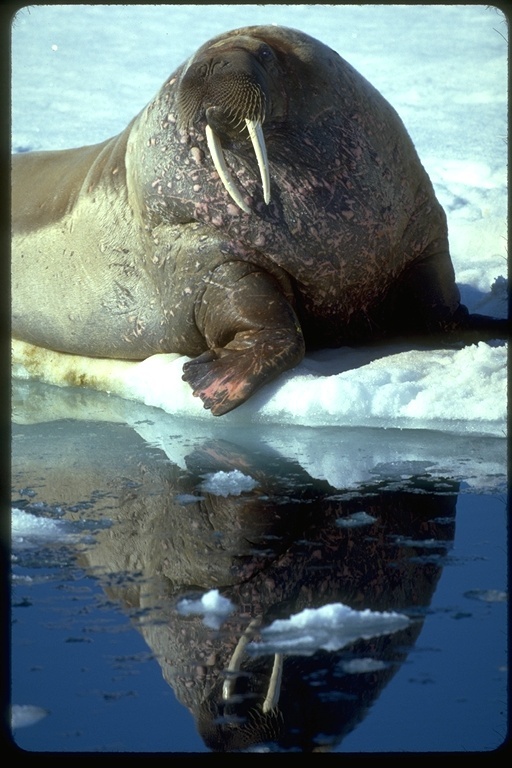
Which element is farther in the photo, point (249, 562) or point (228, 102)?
point (228, 102)

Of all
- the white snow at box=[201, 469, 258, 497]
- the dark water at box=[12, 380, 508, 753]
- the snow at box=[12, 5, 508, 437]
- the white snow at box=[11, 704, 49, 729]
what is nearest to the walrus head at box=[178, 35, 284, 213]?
the snow at box=[12, 5, 508, 437]

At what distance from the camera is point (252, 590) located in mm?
3086

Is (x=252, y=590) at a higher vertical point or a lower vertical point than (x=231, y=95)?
lower

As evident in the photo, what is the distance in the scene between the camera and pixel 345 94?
5207mm

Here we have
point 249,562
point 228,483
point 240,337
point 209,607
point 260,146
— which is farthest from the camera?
point 240,337

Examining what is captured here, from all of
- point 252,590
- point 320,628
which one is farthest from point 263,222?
point 320,628

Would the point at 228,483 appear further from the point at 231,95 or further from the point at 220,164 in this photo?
the point at 231,95

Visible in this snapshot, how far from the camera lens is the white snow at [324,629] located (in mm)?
2742

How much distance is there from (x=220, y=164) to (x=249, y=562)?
2.08 meters

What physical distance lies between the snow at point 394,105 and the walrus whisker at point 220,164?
2.45 ft

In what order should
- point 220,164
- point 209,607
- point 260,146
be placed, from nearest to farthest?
1. point 209,607
2. point 260,146
3. point 220,164

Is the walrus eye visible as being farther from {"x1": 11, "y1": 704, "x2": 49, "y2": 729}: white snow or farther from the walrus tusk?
{"x1": 11, "y1": 704, "x2": 49, "y2": 729}: white snow

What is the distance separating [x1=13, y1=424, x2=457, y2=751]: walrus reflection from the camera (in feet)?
8.30

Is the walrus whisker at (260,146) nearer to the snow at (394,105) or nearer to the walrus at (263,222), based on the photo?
the walrus at (263,222)
